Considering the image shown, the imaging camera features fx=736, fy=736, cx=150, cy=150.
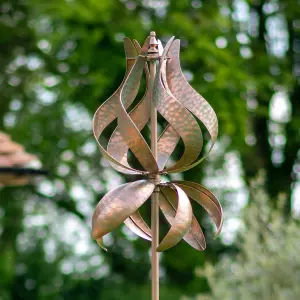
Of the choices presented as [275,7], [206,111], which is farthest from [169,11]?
[206,111]

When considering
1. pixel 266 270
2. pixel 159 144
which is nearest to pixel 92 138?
pixel 266 270

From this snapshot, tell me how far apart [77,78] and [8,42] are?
1618 millimetres

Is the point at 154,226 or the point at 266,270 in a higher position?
the point at 154,226

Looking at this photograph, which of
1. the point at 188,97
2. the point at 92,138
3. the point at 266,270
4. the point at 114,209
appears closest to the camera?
the point at 114,209

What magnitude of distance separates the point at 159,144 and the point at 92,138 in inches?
234

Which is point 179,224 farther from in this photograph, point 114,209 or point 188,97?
point 188,97

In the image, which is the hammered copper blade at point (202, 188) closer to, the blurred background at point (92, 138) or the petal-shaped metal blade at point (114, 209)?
the petal-shaped metal blade at point (114, 209)

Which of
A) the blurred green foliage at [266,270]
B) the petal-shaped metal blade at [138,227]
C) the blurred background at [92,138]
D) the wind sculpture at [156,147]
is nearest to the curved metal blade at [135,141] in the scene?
the wind sculpture at [156,147]

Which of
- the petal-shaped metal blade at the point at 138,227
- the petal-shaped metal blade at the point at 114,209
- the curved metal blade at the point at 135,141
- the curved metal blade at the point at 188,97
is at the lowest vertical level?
the petal-shaped metal blade at the point at 138,227

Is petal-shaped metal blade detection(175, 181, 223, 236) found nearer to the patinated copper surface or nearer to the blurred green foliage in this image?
the patinated copper surface

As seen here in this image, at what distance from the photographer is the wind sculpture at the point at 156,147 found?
132 centimetres

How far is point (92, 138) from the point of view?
24.4 ft

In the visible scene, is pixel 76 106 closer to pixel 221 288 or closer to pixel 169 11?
pixel 169 11

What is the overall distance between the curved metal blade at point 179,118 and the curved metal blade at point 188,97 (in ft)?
0.11
